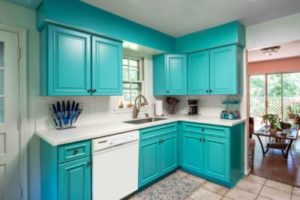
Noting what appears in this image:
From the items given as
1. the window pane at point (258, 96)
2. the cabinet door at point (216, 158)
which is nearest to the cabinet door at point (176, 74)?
the cabinet door at point (216, 158)

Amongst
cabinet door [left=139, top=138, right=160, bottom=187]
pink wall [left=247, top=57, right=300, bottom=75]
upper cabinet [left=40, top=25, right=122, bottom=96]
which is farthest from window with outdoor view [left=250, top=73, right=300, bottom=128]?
upper cabinet [left=40, top=25, right=122, bottom=96]

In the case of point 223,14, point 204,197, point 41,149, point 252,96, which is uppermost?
point 223,14

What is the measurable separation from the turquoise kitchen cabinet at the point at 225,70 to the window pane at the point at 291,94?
4242 mm

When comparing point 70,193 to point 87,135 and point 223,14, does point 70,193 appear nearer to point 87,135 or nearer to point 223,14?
point 87,135

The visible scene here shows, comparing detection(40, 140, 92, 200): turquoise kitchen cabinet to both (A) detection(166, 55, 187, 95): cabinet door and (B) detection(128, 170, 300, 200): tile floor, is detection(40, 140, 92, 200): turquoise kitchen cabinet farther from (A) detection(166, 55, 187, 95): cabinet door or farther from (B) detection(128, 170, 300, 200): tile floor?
(A) detection(166, 55, 187, 95): cabinet door

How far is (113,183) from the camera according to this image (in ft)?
6.83

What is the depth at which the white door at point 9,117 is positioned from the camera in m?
1.93

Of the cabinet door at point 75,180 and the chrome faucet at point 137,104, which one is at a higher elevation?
the chrome faucet at point 137,104

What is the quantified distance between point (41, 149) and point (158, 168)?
161cm

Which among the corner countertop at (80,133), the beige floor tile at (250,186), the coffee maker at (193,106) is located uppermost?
the coffee maker at (193,106)

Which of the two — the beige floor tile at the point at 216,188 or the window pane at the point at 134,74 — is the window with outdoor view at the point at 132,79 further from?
the beige floor tile at the point at 216,188

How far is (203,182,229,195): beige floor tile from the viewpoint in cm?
250

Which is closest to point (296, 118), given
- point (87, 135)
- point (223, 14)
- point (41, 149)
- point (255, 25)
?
point (255, 25)

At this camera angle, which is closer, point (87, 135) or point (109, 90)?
point (87, 135)
